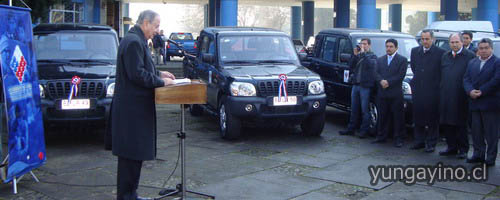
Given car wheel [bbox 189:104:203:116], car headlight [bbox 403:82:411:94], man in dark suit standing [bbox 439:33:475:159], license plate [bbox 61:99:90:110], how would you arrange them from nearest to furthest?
man in dark suit standing [bbox 439:33:475:159]
license plate [bbox 61:99:90:110]
car headlight [bbox 403:82:411:94]
car wheel [bbox 189:104:203:116]

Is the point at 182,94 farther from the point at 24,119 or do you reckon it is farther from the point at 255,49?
the point at 255,49

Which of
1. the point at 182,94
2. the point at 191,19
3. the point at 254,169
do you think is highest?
the point at 191,19

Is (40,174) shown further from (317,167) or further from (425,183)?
(425,183)

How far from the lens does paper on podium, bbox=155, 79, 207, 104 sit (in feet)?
16.9

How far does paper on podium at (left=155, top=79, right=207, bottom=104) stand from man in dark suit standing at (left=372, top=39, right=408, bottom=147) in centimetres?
450

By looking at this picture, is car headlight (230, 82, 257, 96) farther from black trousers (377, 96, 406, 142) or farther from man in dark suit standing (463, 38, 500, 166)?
man in dark suit standing (463, 38, 500, 166)

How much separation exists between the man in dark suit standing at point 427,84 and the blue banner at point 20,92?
5433 millimetres

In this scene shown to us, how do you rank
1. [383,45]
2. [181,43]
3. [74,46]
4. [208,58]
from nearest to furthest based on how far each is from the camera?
[74,46]
[208,58]
[383,45]
[181,43]

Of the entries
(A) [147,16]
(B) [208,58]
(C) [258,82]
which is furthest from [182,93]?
(B) [208,58]

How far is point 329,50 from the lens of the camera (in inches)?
458

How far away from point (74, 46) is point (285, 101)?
385cm

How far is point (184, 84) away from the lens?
5.24 m

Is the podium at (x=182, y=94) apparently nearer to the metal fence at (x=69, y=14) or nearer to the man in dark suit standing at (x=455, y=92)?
the man in dark suit standing at (x=455, y=92)

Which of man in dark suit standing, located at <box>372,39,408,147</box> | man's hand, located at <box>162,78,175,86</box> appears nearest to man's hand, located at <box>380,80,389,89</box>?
man in dark suit standing, located at <box>372,39,408,147</box>
